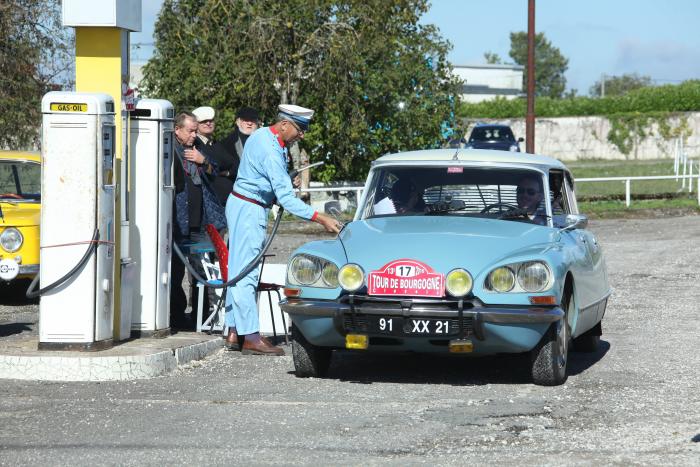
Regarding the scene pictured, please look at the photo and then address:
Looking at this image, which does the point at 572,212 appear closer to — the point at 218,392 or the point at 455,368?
the point at 455,368

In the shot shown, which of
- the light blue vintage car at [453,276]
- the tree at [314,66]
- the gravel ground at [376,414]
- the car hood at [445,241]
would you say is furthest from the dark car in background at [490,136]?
the car hood at [445,241]

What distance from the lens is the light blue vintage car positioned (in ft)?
26.8

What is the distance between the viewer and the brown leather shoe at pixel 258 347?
10.0 metres

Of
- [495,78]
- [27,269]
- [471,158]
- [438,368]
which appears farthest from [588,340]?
[495,78]

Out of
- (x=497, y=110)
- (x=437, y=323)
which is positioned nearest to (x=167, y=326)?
(x=437, y=323)

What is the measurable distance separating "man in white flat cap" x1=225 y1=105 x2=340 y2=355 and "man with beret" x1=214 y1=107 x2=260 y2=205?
4.34 feet

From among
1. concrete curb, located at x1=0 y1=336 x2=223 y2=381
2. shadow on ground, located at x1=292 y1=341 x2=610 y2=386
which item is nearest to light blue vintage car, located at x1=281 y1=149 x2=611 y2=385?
shadow on ground, located at x1=292 y1=341 x2=610 y2=386

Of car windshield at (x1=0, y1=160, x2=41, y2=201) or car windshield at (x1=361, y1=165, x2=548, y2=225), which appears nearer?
car windshield at (x1=361, y1=165, x2=548, y2=225)

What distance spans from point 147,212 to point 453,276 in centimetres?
303

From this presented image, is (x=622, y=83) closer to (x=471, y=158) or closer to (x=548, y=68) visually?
(x=548, y=68)

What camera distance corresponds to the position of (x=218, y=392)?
8.27m

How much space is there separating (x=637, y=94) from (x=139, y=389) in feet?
210

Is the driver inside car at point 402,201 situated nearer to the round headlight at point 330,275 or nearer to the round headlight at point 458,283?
the round headlight at point 330,275

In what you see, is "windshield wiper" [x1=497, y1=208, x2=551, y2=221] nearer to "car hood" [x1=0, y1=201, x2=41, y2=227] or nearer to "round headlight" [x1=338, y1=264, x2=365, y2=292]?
"round headlight" [x1=338, y1=264, x2=365, y2=292]
